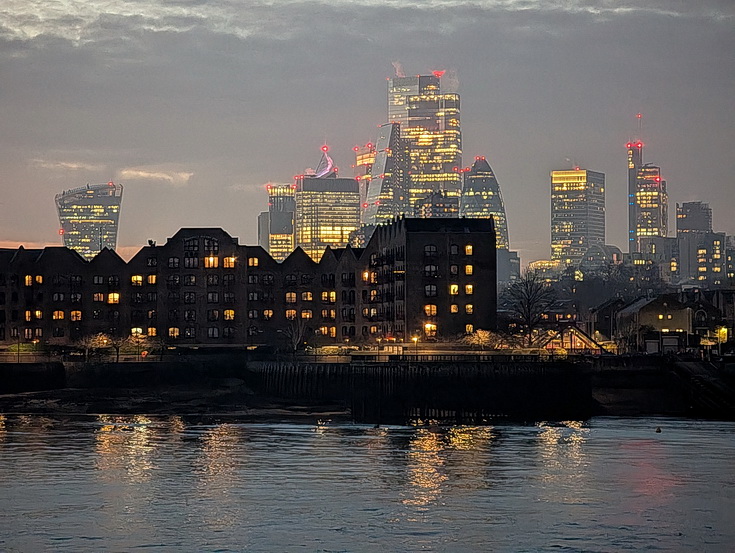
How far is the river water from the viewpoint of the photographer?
180 ft

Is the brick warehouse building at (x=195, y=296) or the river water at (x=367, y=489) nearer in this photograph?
the river water at (x=367, y=489)

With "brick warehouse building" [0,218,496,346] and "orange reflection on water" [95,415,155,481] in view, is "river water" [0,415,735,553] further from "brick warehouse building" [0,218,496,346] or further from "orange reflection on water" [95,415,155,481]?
"brick warehouse building" [0,218,496,346]

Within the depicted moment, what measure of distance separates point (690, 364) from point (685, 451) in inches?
1676

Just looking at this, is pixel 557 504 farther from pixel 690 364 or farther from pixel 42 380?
pixel 42 380

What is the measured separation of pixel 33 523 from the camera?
57906 mm

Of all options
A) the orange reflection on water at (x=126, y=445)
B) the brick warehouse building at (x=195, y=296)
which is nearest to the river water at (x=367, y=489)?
the orange reflection on water at (x=126, y=445)

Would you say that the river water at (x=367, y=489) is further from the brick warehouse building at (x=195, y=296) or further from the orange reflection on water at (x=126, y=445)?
the brick warehouse building at (x=195, y=296)

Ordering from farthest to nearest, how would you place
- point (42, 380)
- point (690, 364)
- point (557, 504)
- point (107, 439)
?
point (42, 380) → point (690, 364) → point (107, 439) → point (557, 504)

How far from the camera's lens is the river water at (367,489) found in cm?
5484

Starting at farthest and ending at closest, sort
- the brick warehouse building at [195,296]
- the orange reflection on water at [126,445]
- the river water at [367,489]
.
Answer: the brick warehouse building at [195,296]
the orange reflection on water at [126,445]
the river water at [367,489]

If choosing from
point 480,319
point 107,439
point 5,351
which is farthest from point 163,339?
point 107,439

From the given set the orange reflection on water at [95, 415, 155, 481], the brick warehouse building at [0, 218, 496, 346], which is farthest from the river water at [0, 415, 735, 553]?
the brick warehouse building at [0, 218, 496, 346]

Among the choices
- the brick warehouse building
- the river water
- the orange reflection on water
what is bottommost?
the river water

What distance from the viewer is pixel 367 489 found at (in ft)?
220
